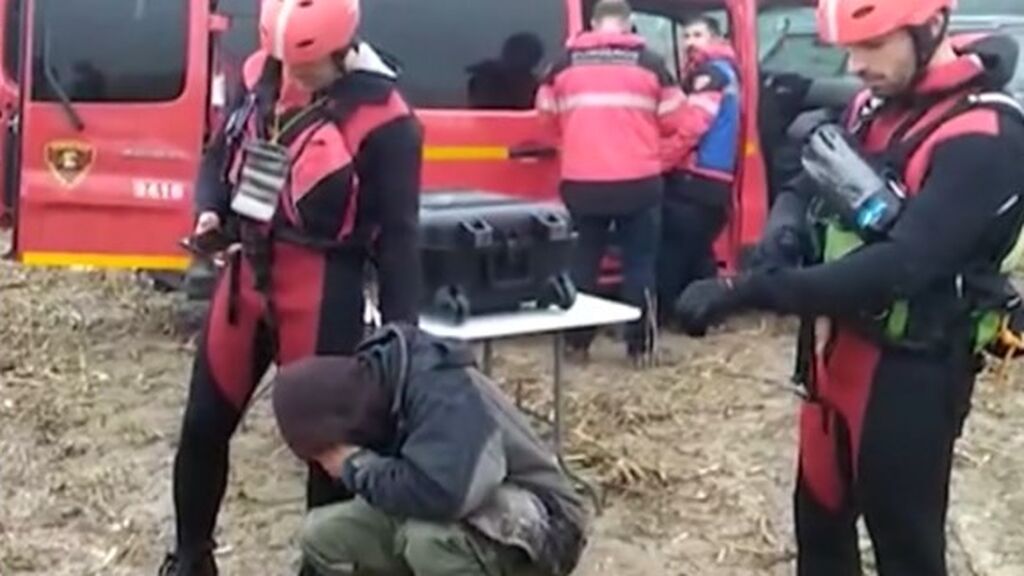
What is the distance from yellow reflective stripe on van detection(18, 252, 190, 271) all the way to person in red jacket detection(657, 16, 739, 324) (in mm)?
2058

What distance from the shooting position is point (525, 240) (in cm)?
546

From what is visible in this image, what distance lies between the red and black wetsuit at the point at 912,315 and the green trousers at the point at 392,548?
657 mm

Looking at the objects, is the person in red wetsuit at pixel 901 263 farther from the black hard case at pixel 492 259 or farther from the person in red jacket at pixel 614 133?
the person in red jacket at pixel 614 133

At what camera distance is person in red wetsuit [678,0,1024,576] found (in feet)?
10.6

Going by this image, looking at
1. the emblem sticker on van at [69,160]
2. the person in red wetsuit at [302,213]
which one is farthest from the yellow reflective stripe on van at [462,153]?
the person in red wetsuit at [302,213]

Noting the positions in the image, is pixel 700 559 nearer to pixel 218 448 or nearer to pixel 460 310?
pixel 460 310

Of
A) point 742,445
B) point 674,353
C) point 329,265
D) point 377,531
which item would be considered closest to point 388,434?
point 377,531

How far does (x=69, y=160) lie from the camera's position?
7242 mm

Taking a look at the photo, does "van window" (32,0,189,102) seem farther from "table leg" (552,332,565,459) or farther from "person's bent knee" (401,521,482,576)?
"person's bent knee" (401,521,482,576)

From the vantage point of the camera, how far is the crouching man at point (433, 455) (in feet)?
11.5

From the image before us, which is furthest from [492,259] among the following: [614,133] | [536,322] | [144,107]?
[144,107]

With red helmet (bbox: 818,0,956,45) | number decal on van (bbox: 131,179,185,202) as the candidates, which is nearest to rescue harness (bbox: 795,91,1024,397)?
red helmet (bbox: 818,0,956,45)

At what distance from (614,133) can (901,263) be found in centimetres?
413

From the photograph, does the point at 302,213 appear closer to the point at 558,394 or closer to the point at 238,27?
the point at 558,394
